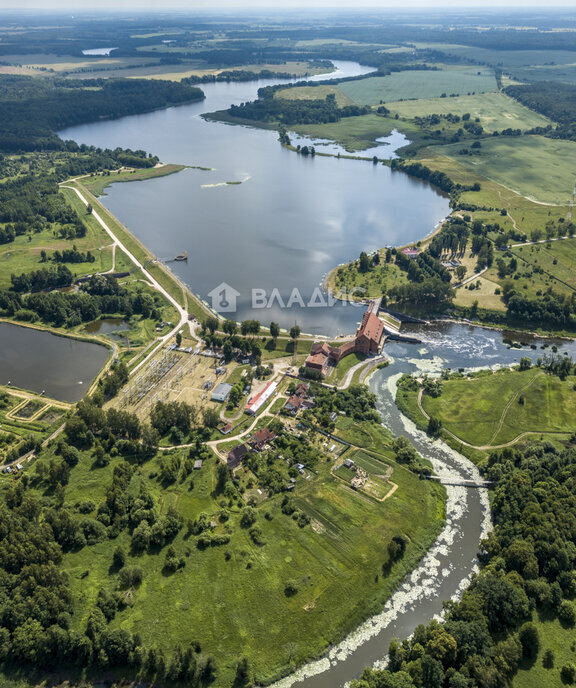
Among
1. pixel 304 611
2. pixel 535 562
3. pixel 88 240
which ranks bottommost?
pixel 304 611

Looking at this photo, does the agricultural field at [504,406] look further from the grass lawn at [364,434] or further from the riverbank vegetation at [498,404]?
the grass lawn at [364,434]

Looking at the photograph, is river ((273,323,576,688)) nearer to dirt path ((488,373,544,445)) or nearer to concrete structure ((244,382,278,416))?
dirt path ((488,373,544,445))

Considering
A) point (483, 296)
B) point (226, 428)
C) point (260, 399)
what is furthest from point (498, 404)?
point (226, 428)

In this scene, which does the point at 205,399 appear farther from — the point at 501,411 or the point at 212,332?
the point at 501,411

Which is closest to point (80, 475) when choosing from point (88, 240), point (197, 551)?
point (197, 551)

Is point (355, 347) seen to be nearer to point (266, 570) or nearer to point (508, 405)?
point (508, 405)

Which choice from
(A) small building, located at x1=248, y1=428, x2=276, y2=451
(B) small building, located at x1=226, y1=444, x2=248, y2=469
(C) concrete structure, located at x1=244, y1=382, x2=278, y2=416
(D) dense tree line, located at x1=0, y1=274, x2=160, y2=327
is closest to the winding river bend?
(D) dense tree line, located at x1=0, y1=274, x2=160, y2=327

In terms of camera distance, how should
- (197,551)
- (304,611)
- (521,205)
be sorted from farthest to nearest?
1. (521,205)
2. (197,551)
3. (304,611)

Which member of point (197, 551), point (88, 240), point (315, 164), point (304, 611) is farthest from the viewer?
point (315, 164)
